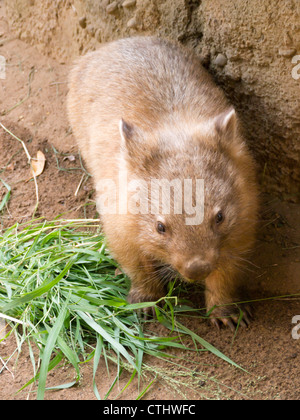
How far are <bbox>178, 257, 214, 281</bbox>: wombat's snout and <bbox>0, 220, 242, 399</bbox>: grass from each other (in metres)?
0.61

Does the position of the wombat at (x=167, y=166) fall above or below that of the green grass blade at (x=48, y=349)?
above

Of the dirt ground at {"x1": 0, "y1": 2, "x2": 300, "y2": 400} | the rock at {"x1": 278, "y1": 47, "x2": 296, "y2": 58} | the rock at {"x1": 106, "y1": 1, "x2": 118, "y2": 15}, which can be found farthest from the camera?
the rock at {"x1": 106, "y1": 1, "x2": 118, "y2": 15}

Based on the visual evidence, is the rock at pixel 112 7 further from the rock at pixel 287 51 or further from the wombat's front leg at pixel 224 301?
the wombat's front leg at pixel 224 301

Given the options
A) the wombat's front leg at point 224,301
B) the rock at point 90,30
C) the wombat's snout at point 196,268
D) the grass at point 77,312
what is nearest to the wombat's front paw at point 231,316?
the wombat's front leg at point 224,301

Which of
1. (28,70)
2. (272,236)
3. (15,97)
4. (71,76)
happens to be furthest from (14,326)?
(28,70)

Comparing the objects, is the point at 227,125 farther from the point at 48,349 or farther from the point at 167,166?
Answer: the point at 48,349

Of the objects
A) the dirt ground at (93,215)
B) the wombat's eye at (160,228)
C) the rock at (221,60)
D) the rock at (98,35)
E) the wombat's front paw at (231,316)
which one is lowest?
the wombat's front paw at (231,316)

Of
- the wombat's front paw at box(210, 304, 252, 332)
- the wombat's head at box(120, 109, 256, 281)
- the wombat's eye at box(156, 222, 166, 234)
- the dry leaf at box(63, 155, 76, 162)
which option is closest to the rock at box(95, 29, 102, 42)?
the dry leaf at box(63, 155, 76, 162)

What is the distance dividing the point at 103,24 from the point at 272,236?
109 inches

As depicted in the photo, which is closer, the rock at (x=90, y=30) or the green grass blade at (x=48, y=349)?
the green grass blade at (x=48, y=349)

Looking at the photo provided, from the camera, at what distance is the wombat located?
334cm

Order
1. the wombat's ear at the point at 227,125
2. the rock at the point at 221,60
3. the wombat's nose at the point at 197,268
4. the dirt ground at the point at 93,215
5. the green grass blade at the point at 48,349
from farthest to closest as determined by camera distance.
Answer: the rock at the point at 221,60 < the wombat's ear at the point at 227,125 < the dirt ground at the point at 93,215 < the green grass blade at the point at 48,349 < the wombat's nose at the point at 197,268

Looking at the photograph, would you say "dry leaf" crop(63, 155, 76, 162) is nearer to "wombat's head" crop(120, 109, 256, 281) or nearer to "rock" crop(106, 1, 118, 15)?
"rock" crop(106, 1, 118, 15)

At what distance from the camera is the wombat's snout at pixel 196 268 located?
3242mm
